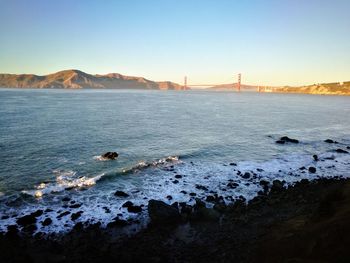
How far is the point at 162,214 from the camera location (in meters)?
17.8

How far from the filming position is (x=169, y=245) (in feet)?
49.8

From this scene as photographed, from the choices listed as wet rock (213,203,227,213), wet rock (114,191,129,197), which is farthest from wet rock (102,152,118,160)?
wet rock (213,203,227,213)

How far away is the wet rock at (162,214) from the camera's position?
1769 centimetres

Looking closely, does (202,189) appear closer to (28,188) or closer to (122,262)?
(122,262)

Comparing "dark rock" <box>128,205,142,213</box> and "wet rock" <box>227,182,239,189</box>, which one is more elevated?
"wet rock" <box>227,182,239,189</box>

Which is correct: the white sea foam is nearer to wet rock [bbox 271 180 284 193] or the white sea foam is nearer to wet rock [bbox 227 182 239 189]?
wet rock [bbox 227 182 239 189]

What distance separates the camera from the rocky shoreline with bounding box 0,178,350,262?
12.1 metres

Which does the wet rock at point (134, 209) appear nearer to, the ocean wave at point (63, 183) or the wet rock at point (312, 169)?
the ocean wave at point (63, 183)

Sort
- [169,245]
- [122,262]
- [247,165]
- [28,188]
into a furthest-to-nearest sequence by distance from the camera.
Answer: [247,165]
[28,188]
[169,245]
[122,262]

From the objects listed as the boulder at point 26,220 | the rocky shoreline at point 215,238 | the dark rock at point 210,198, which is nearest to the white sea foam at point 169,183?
the boulder at point 26,220

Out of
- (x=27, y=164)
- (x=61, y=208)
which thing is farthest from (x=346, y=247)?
(x=27, y=164)

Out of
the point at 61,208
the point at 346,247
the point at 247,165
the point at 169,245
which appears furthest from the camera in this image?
the point at 247,165

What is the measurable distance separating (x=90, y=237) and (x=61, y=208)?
5006 mm

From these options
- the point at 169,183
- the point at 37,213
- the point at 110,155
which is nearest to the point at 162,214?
the point at 169,183
